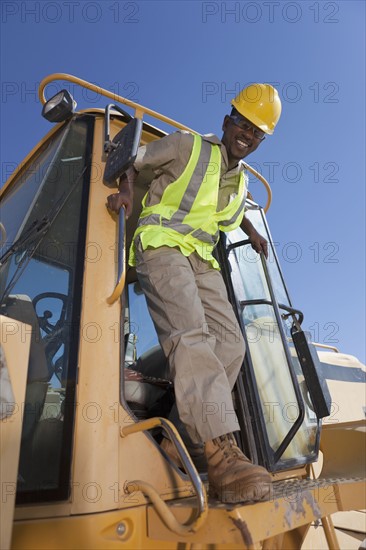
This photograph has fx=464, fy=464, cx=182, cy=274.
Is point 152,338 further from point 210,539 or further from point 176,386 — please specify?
point 210,539

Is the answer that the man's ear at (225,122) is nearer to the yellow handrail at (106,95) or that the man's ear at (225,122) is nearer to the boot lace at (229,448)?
the yellow handrail at (106,95)

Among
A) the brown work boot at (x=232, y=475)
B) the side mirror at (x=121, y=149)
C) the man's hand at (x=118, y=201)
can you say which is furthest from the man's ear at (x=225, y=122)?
the brown work boot at (x=232, y=475)

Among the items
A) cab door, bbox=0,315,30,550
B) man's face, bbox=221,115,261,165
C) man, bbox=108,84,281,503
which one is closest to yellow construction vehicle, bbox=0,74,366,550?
cab door, bbox=0,315,30,550

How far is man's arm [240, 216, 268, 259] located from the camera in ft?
8.77

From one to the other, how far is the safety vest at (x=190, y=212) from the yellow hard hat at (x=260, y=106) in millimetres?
264

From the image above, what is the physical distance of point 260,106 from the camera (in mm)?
2426

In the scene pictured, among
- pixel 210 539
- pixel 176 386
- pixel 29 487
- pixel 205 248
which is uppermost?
pixel 205 248

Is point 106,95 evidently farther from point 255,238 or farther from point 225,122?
point 255,238

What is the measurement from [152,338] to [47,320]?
119 centimetres

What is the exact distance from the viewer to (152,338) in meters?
2.96

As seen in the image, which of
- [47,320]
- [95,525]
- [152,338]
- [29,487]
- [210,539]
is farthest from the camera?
[152,338]

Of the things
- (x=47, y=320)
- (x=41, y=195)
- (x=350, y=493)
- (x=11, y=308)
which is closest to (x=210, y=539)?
(x=350, y=493)

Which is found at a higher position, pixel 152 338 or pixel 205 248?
pixel 205 248

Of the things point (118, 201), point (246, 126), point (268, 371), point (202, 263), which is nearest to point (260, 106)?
point (246, 126)
